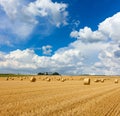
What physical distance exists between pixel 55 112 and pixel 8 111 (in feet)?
7.43

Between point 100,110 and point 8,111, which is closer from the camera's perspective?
point 8,111

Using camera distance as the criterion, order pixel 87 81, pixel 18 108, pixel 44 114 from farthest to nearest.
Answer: pixel 87 81, pixel 18 108, pixel 44 114

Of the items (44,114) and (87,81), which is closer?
(44,114)

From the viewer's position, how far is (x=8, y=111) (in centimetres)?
1244

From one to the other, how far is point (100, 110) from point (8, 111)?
4809 millimetres

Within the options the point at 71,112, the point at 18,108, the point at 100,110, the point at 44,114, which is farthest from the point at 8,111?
the point at 100,110

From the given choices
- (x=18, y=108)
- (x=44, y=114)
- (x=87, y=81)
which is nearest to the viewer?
(x=44, y=114)

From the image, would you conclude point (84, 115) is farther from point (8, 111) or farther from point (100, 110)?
point (8, 111)

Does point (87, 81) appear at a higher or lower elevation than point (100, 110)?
higher

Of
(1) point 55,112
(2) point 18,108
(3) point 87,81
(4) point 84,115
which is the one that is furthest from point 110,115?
(3) point 87,81

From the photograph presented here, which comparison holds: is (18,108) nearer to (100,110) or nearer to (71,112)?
(71,112)

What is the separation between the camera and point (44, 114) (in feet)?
39.3

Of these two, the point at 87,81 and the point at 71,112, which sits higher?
the point at 87,81

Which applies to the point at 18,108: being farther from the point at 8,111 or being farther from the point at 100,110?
the point at 100,110
